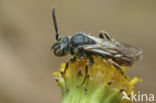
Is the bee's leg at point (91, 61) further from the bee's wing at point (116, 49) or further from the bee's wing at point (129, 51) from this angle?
the bee's wing at point (129, 51)

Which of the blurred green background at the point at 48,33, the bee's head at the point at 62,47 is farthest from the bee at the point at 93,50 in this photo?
the blurred green background at the point at 48,33

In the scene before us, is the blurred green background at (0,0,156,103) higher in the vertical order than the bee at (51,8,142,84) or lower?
lower

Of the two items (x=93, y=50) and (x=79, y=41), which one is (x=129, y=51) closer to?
(x=93, y=50)

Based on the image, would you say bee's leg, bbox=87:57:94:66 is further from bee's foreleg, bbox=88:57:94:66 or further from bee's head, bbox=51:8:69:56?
bee's head, bbox=51:8:69:56

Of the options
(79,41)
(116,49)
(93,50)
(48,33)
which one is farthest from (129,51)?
(48,33)

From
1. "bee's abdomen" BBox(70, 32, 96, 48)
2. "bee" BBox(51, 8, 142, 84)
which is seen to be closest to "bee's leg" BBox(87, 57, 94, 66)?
"bee" BBox(51, 8, 142, 84)
